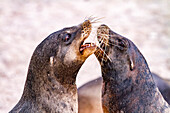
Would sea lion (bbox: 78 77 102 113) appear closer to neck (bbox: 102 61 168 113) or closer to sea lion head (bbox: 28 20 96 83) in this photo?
neck (bbox: 102 61 168 113)

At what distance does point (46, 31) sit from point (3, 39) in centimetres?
109

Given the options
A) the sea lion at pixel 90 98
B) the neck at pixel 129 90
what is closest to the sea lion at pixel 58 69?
the neck at pixel 129 90

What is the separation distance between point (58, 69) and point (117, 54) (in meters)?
0.68

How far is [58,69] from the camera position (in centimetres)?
360

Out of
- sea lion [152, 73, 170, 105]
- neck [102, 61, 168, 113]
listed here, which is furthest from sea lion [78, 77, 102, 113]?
neck [102, 61, 168, 113]

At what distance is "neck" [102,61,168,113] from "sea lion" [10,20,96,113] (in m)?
0.42

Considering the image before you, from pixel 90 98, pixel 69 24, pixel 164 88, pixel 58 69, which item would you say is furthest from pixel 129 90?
pixel 69 24

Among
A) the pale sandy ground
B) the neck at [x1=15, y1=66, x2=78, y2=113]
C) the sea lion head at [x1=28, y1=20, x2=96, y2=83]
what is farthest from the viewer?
the pale sandy ground

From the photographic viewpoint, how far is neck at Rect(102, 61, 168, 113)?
3869 millimetres

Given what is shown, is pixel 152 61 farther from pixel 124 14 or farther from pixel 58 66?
pixel 58 66

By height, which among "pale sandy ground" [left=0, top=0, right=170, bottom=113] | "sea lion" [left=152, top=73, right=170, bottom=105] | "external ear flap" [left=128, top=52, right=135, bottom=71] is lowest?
"sea lion" [left=152, top=73, right=170, bottom=105]

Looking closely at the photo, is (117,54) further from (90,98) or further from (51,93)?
(90,98)

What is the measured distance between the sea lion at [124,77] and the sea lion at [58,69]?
353mm

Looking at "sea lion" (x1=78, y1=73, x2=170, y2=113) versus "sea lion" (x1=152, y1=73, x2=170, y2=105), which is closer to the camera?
"sea lion" (x1=152, y1=73, x2=170, y2=105)
